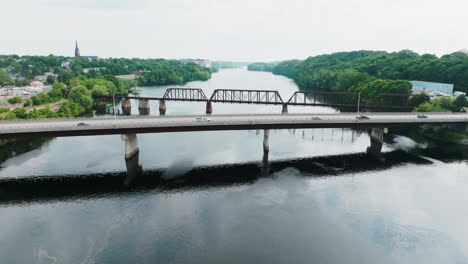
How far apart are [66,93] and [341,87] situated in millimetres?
116231

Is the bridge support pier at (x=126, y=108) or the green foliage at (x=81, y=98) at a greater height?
the green foliage at (x=81, y=98)

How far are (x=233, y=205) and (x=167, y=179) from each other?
43.0 feet

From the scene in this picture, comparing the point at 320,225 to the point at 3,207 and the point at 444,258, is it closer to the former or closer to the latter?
the point at 444,258

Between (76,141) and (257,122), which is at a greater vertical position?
(257,122)

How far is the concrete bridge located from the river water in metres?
4.62

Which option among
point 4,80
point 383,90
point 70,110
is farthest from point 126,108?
point 383,90

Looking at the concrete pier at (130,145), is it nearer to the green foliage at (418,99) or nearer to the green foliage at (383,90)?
the green foliage at (383,90)

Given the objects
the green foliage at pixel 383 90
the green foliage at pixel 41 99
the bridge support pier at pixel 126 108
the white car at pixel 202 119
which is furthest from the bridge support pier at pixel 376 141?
the green foliage at pixel 41 99

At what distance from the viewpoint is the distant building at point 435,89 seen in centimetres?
9644

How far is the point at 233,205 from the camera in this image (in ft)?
133

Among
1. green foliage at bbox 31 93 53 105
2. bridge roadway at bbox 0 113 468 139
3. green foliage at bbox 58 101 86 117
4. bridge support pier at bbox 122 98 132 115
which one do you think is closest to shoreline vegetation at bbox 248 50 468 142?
bridge roadway at bbox 0 113 468 139

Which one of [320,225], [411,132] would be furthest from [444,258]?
[411,132]

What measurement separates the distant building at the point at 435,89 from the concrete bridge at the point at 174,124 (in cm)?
3331

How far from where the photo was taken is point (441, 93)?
314ft
